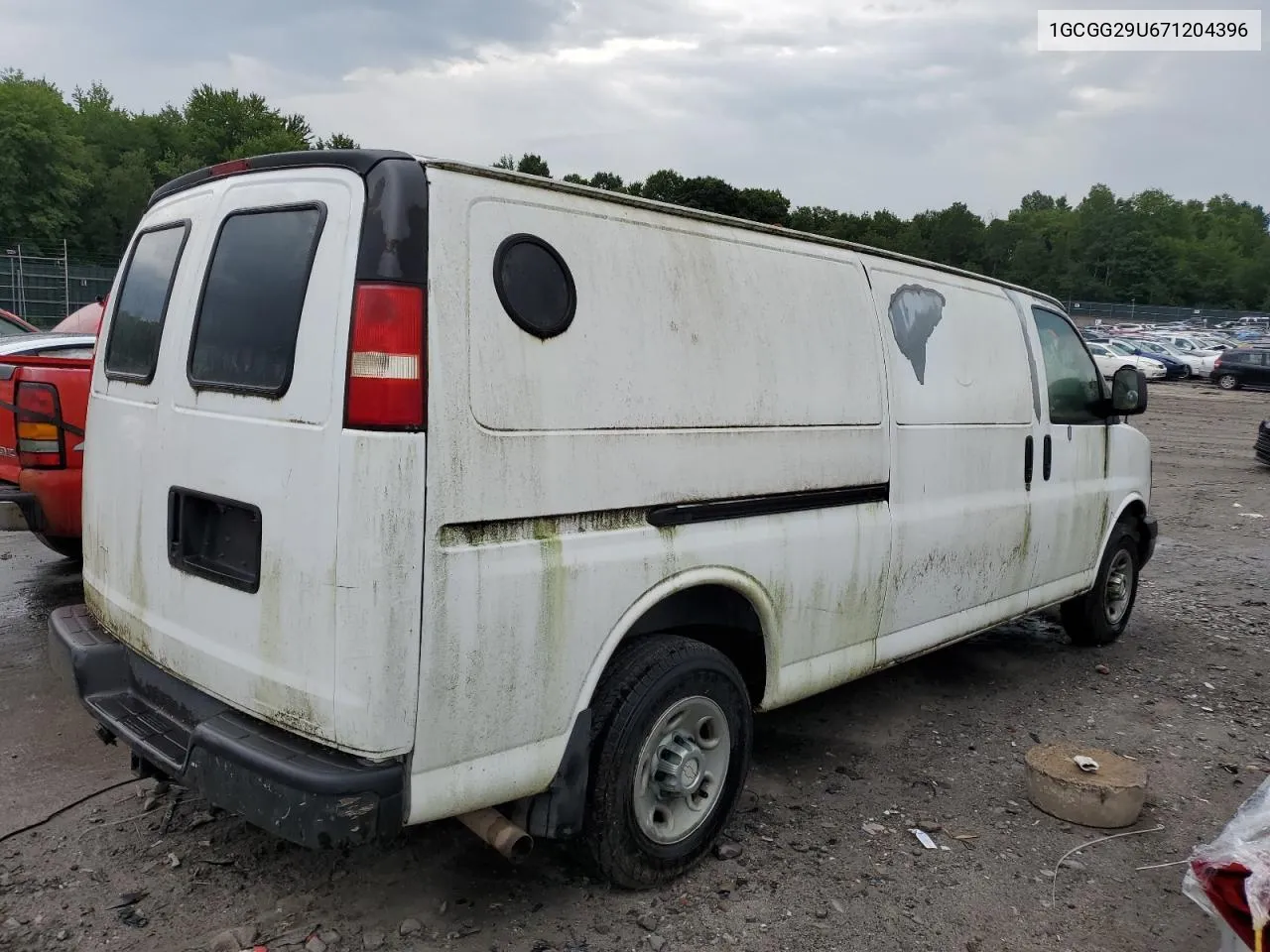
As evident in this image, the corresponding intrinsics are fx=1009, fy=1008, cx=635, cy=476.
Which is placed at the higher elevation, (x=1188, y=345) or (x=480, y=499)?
(x=1188, y=345)

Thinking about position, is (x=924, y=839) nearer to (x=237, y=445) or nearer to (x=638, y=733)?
(x=638, y=733)

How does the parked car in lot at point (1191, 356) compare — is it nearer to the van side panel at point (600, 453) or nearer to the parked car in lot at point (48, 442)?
the van side panel at point (600, 453)

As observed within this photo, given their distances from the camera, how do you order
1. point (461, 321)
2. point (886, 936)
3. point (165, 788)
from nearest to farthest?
point (461, 321), point (886, 936), point (165, 788)

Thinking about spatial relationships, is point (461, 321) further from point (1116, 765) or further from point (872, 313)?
point (1116, 765)

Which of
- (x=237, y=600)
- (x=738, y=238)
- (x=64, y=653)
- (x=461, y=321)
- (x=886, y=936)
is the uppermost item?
(x=738, y=238)

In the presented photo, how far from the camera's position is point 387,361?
7.90ft

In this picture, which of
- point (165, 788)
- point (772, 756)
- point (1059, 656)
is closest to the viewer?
point (165, 788)

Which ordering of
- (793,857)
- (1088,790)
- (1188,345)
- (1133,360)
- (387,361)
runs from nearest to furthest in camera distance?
(387,361) → (793,857) → (1088,790) → (1133,360) → (1188,345)

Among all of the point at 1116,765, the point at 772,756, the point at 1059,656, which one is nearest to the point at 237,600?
the point at 772,756

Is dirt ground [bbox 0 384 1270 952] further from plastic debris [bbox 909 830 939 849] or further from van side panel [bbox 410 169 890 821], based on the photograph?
van side panel [bbox 410 169 890 821]

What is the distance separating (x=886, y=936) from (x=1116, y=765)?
1.52 m

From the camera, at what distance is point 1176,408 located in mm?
26125

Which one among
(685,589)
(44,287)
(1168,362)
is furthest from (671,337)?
(1168,362)

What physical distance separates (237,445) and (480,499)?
0.70 metres
